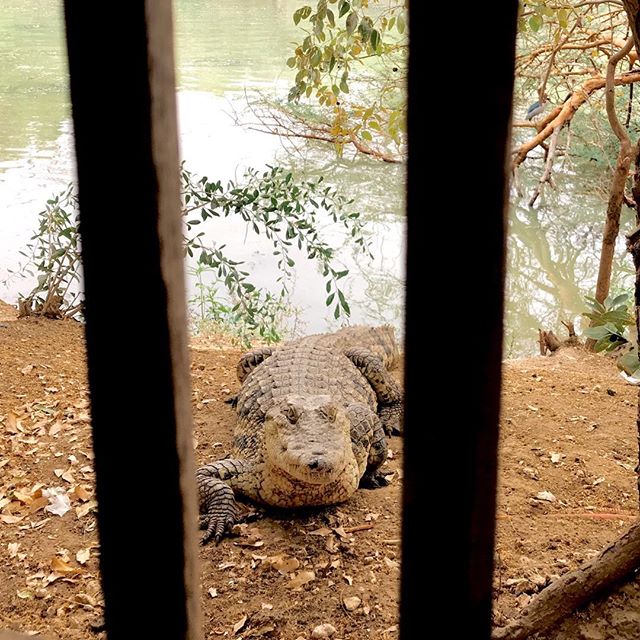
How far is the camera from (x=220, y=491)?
331cm

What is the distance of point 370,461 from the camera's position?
12.2 ft

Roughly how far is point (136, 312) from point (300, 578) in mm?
2084

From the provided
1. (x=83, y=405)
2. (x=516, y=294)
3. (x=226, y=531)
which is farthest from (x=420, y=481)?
(x=516, y=294)

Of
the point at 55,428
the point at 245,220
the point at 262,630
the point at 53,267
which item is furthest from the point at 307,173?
the point at 262,630

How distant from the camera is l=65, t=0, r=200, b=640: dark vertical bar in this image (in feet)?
2.64

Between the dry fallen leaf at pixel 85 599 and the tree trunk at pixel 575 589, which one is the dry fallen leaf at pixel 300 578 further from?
the tree trunk at pixel 575 589

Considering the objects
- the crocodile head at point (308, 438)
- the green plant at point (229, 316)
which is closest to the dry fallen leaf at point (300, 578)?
the crocodile head at point (308, 438)

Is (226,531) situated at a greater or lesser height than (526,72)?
lesser

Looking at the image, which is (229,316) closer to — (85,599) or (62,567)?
(62,567)

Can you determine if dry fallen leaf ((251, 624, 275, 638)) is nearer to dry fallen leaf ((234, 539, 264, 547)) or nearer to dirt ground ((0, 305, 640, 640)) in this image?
dirt ground ((0, 305, 640, 640))

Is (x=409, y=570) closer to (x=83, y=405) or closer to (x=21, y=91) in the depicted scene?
(x=83, y=405)

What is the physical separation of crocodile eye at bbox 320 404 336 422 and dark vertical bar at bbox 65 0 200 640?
7.99 ft

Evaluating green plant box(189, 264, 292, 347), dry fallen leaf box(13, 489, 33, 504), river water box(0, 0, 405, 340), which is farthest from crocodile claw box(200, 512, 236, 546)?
green plant box(189, 264, 292, 347)

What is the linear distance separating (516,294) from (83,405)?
5251mm
